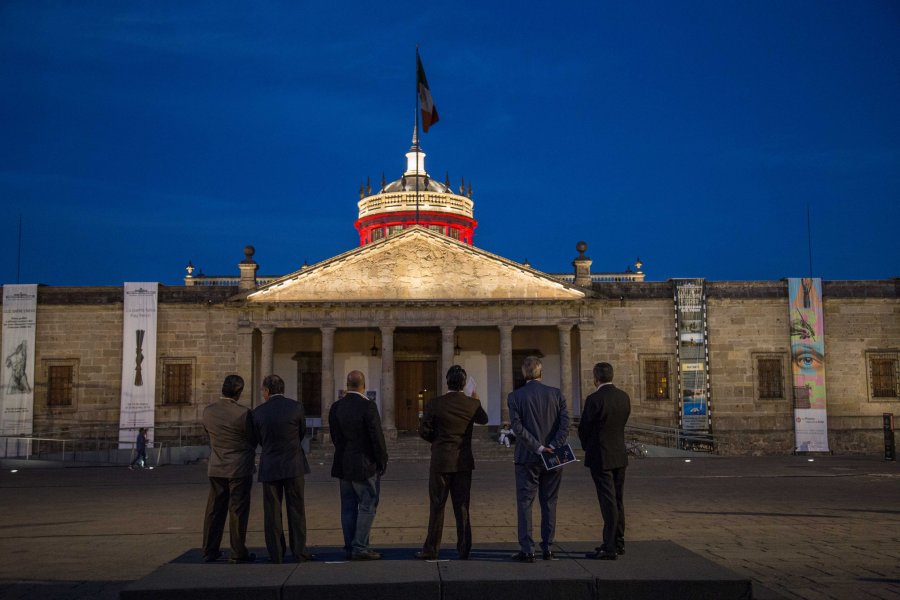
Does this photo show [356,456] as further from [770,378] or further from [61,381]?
[61,381]

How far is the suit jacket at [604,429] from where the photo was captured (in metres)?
8.84

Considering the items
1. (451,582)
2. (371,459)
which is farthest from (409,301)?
(451,582)

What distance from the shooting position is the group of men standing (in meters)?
8.23

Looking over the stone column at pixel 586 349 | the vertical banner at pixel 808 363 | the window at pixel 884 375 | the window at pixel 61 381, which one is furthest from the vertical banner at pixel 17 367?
the window at pixel 884 375

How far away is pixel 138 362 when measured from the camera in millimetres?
30672

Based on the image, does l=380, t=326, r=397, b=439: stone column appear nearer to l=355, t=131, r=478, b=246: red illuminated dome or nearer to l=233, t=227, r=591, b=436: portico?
l=233, t=227, r=591, b=436: portico

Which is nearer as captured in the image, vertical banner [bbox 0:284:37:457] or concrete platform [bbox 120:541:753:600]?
concrete platform [bbox 120:541:753:600]

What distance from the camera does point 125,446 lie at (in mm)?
29906

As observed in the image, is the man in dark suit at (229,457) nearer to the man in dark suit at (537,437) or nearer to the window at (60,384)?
the man in dark suit at (537,437)

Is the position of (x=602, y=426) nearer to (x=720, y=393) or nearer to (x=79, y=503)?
(x=79, y=503)

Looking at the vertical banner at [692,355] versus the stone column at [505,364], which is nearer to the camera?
the stone column at [505,364]

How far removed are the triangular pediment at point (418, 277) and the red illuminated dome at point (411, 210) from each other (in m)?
15.5

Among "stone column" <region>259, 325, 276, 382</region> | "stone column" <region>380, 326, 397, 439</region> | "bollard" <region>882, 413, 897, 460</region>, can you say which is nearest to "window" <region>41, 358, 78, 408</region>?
"stone column" <region>259, 325, 276, 382</region>

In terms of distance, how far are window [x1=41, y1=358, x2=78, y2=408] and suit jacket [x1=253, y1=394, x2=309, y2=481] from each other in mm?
25050
